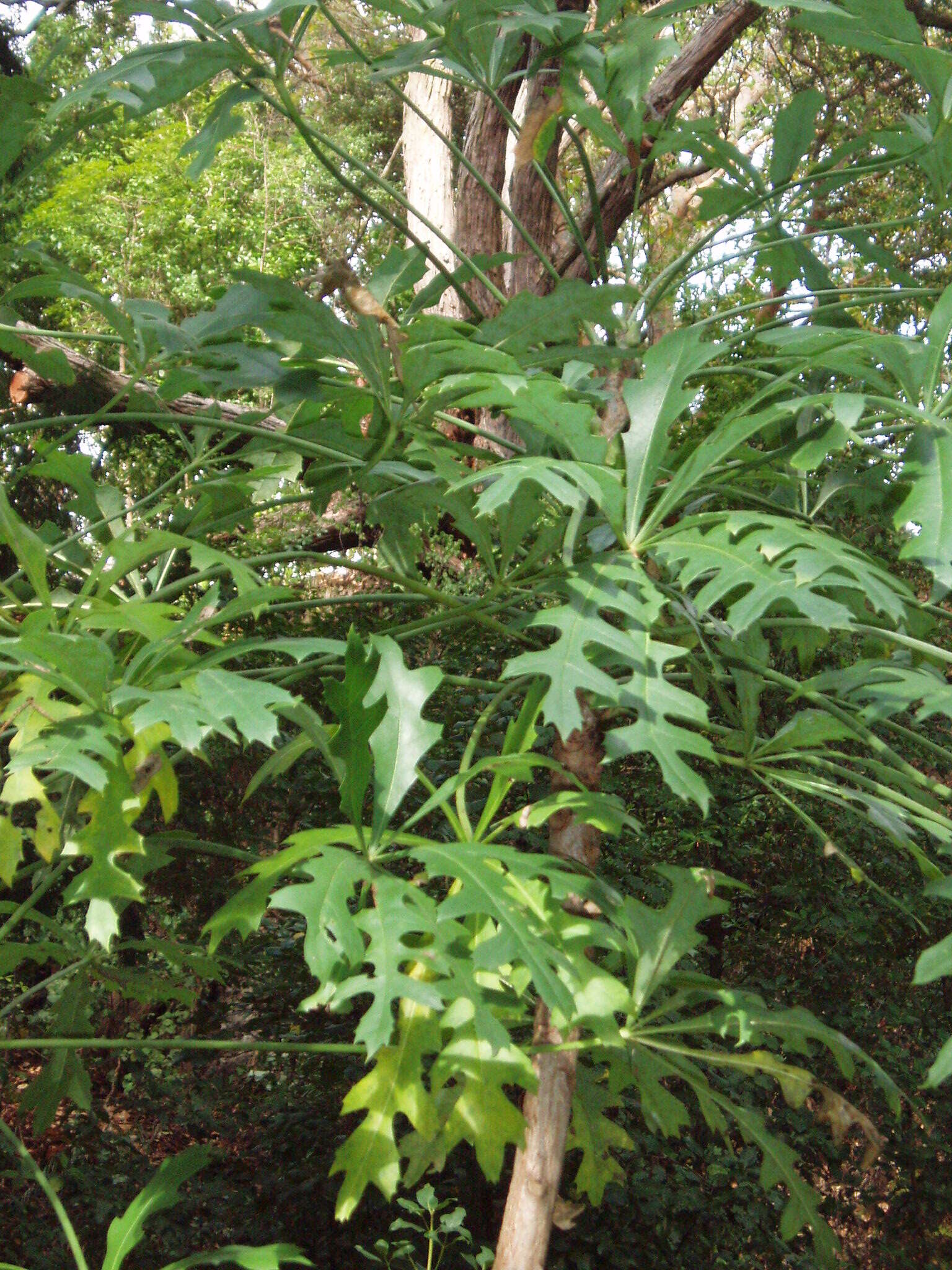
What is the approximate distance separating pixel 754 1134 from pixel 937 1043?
2748mm

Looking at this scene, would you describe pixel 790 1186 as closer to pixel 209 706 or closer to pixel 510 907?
pixel 510 907

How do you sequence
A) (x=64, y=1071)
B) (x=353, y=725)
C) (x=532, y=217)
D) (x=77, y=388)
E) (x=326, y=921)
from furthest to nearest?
(x=532, y=217) → (x=77, y=388) → (x=64, y=1071) → (x=353, y=725) → (x=326, y=921)

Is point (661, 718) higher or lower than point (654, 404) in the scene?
lower

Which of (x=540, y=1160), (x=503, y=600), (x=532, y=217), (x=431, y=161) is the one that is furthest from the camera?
(x=431, y=161)

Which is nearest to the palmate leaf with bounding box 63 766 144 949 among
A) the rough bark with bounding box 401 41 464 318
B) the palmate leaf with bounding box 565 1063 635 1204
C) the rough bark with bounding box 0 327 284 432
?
the palmate leaf with bounding box 565 1063 635 1204

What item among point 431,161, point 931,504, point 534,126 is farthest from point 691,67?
point 931,504

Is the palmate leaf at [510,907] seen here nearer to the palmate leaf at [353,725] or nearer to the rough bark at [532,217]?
the palmate leaf at [353,725]

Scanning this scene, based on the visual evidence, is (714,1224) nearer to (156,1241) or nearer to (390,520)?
(156,1241)

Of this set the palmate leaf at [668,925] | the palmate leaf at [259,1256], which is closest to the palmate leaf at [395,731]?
the palmate leaf at [668,925]

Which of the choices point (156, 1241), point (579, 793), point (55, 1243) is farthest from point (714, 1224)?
point (579, 793)

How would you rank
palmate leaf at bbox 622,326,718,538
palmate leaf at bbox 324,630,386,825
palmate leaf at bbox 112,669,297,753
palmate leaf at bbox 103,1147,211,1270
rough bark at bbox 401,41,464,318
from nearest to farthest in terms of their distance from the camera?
palmate leaf at bbox 112,669,297,753 < palmate leaf at bbox 324,630,386,825 < palmate leaf at bbox 622,326,718,538 < palmate leaf at bbox 103,1147,211,1270 < rough bark at bbox 401,41,464,318

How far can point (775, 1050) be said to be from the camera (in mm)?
3287

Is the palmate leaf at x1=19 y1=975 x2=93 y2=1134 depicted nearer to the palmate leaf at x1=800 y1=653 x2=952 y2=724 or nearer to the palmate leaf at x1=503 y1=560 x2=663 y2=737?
the palmate leaf at x1=503 y1=560 x2=663 y2=737

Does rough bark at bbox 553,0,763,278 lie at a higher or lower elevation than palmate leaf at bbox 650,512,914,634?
higher
